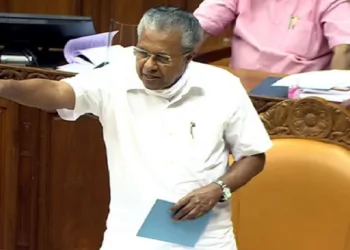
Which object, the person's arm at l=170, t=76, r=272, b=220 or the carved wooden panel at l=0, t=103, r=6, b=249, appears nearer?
the person's arm at l=170, t=76, r=272, b=220

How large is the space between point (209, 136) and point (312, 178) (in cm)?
39

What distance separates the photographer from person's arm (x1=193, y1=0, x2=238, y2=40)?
2.64 m

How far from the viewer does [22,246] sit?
95.6 inches

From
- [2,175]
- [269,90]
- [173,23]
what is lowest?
[2,175]

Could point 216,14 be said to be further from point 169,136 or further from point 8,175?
point 169,136

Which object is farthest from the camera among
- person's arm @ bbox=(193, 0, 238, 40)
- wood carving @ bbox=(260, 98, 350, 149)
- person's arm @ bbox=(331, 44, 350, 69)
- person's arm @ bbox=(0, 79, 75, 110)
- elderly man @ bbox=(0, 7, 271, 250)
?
person's arm @ bbox=(193, 0, 238, 40)

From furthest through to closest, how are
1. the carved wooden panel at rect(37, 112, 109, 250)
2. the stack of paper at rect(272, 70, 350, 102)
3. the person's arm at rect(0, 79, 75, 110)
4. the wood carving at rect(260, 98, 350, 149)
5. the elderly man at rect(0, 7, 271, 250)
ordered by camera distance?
the carved wooden panel at rect(37, 112, 109, 250), the stack of paper at rect(272, 70, 350, 102), the wood carving at rect(260, 98, 350, 149), the elderly man at rect(0, 7, 271, 250), the person's arm at rect(0, 79, 75, 110)

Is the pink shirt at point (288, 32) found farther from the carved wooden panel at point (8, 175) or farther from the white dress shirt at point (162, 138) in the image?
the white dress shirt at point (162, 138)

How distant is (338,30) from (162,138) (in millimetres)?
1108

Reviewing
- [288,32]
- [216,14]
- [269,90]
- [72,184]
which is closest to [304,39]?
[288,32]

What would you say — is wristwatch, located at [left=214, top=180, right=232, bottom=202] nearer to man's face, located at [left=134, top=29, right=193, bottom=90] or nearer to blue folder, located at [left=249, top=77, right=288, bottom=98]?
man's face, located at [left=134, top=29, right=193, bottom=90]

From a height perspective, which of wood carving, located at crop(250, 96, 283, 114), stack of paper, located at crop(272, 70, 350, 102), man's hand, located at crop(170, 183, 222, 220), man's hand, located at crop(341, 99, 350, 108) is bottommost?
man's hand, located at crop(170, 183, 222, 220)

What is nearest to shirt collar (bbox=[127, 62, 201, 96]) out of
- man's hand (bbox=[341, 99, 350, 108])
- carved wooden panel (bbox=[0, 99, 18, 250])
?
man's hand (bbox=[341, 99, 350, 108])

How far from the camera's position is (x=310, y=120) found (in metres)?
1.89
